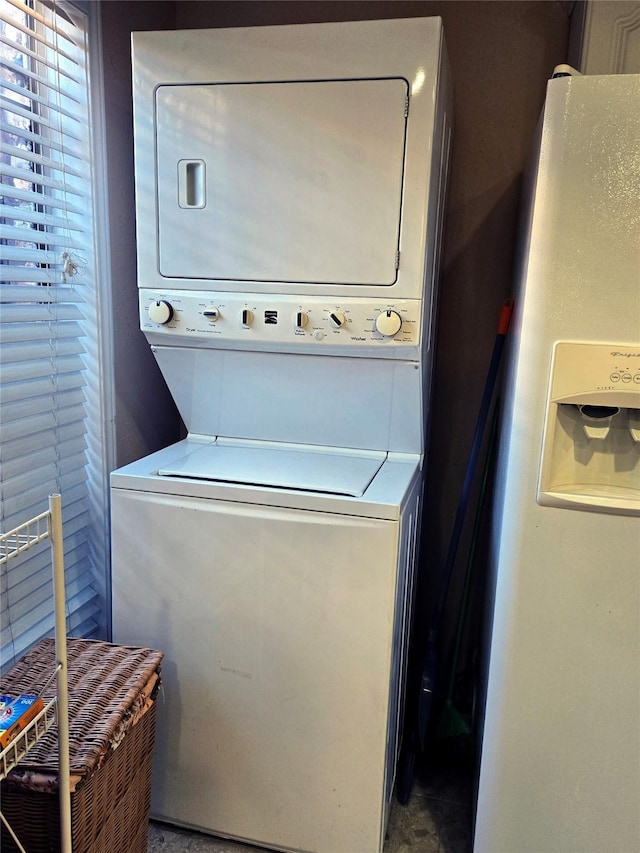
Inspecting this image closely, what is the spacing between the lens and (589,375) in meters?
1.30

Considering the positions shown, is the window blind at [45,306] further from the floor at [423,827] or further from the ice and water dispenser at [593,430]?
the ice and water dispenser at [593,430]

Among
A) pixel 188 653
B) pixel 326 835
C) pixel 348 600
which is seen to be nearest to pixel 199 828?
pixel 326 835

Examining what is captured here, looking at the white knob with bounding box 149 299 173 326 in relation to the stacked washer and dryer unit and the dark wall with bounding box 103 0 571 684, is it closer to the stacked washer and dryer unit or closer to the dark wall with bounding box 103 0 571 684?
the stacked washer and dryer unit

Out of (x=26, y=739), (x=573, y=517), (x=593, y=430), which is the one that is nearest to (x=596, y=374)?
(x=593, y=430)

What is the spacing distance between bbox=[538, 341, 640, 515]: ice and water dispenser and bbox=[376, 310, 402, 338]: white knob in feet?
1.25

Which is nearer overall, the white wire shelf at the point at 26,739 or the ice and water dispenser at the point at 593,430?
the white wire shelf at the point at 26,739

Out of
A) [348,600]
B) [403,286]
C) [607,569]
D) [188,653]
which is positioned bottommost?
[188,653]

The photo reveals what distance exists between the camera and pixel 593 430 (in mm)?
1378

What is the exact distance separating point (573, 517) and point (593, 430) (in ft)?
0.61

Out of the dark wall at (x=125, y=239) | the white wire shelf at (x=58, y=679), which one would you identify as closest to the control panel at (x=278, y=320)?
the dark wall at (x=125, y=239)

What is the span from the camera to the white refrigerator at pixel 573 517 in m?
1.26

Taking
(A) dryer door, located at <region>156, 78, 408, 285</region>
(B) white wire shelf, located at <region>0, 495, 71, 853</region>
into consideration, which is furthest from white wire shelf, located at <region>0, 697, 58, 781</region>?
(A) dryer door, located at <region>156, 78, 408, 285</region>

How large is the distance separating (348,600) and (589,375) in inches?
28.3

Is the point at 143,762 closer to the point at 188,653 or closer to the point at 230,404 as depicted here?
the point at 188,653
